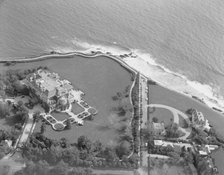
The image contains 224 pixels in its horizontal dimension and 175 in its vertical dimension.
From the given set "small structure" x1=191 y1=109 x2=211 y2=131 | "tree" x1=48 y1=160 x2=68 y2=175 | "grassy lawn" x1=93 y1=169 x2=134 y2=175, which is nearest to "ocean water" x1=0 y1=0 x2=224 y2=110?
"small structure" x1=191 y1=109 x2=211 y2=131

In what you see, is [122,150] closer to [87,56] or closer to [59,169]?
[59,169]

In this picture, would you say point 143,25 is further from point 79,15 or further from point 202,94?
point 202,94

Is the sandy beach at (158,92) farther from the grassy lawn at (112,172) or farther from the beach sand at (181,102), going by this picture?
the grassy lawn at (112,172)

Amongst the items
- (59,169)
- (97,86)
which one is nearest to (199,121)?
(97,86)

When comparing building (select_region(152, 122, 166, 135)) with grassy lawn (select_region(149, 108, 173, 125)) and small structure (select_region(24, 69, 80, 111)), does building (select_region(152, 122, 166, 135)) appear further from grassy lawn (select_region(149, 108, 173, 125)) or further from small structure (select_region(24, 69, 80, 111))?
small structure (select_region(24, 69, 80, 111))

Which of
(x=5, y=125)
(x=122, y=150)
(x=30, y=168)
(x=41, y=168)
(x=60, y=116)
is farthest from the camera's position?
(x=60, y=116)

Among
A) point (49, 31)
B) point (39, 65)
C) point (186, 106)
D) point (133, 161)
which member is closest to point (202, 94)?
point (186, 106)
